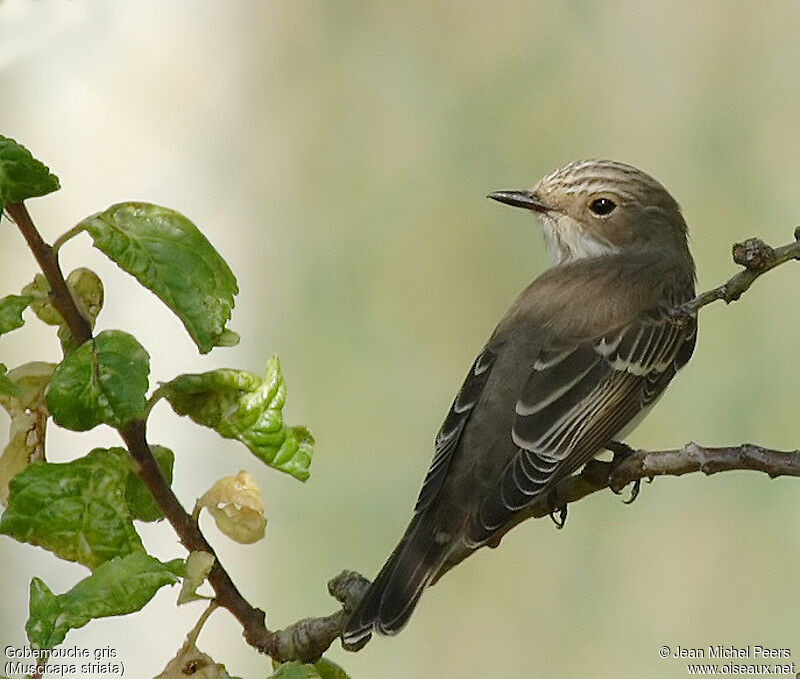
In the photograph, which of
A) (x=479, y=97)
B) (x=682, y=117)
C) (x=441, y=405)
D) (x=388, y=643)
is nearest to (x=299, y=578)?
(x=388, y=643)

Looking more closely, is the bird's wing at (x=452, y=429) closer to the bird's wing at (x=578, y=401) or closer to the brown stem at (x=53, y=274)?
the bird's wing at (x=578, y=401)

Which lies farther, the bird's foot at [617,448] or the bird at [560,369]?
the bird's foot at [617,448]

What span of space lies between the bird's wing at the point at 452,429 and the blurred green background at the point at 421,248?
153 centimetres

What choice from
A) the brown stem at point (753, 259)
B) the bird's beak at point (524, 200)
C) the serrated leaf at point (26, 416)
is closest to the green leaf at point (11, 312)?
the serrated leaf at point (26, 416)

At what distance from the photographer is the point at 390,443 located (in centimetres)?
554

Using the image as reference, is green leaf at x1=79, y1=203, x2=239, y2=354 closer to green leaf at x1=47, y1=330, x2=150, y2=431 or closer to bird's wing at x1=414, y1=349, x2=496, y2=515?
green leaf at x1=47, y1=330, x2=150, y2=431

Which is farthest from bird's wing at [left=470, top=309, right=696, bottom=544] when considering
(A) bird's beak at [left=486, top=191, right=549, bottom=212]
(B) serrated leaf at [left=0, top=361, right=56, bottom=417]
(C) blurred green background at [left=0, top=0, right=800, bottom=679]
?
(C) blurred green background at [left=0, top=0, right=800, bottom=679]

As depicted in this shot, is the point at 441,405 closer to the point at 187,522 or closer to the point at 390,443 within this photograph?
the point at 390,443

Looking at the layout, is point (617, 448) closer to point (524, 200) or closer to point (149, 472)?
point (524, 200)

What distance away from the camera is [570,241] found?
4.16 metres

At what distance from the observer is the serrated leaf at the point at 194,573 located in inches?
62.9

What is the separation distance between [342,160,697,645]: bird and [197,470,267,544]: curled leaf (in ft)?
1.84

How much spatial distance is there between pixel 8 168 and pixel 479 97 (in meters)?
4.73

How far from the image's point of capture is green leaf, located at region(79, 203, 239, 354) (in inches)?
63.7
